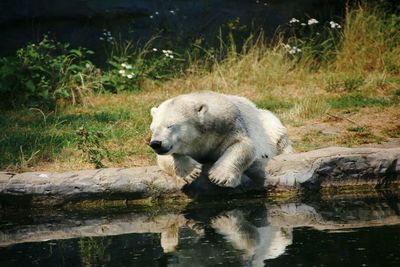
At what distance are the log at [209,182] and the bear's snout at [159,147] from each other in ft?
2.04

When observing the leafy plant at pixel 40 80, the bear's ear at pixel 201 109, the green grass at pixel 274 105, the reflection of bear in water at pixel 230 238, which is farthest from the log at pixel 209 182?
the leafy plant at pixel 40 80

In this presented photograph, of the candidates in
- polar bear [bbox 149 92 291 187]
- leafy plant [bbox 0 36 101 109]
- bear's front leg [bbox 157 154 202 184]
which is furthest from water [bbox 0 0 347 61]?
bear's front leg [bbox 157 154 202 184]

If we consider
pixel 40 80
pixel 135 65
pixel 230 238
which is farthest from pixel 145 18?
pixel 230 238

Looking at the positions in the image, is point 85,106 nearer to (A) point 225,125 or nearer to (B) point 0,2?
(B) point 0,2

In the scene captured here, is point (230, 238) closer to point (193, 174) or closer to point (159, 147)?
point (159, 147)

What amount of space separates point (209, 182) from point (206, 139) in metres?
0.39

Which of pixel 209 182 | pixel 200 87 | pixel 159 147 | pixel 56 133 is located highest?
pixel 159 147

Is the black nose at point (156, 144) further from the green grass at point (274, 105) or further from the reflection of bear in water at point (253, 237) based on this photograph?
the green grass at point (274, 105)

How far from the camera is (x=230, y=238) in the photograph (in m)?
5.73

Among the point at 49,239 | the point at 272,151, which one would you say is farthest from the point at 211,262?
the point at 272,151

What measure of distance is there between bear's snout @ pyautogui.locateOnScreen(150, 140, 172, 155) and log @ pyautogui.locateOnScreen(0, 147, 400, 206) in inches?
24.5

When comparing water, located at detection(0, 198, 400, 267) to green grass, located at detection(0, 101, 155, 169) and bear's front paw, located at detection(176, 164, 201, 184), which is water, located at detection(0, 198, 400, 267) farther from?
green grass, located at detection(0, 101, 155, 169)

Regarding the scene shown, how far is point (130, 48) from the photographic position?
515 inches

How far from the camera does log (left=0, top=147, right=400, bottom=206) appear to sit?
6.94 metres
